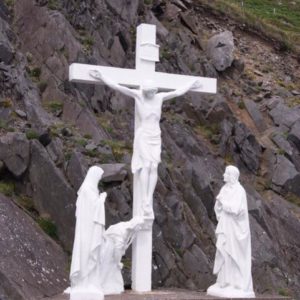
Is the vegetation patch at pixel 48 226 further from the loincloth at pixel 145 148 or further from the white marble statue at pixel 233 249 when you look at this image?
the white marble statue at pixel 233 249

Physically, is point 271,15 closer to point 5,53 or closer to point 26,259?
point 5,53

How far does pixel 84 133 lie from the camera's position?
16844 mm

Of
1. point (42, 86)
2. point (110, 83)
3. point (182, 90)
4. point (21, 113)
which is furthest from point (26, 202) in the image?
point (42, 86)

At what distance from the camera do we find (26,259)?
40.4 ft

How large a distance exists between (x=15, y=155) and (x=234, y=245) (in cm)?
538

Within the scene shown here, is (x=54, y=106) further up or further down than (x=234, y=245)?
further up

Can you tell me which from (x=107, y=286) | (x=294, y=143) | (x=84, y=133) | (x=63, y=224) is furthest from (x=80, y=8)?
(x=107, y=286)

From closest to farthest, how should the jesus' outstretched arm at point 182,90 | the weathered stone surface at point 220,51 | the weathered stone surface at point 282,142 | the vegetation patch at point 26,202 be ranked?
the jesus' outstretched arm at point 182,90 < the vegetation patch at point 26,202 < the weathered stone surface at point 282,142 < the weathered stone surface at point 220,51

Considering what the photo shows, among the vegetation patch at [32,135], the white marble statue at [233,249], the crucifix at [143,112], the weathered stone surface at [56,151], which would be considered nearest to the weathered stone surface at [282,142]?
the weathered stone surface at [56,151]

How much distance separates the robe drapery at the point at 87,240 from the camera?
33.6ft

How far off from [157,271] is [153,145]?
3.65 m

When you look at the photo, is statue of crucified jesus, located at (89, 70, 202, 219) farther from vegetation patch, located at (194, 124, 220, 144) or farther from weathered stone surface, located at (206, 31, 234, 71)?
weathered stone surface, located at (206, 31, 234, 71)

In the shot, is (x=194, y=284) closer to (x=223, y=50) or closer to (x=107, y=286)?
(x=107, y=286)

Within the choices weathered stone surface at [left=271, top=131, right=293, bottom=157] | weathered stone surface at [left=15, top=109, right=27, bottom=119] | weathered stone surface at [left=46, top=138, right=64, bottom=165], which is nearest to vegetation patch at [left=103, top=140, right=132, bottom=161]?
weathered stone surface at [left=46, top=138, right=64, bottom=165]
